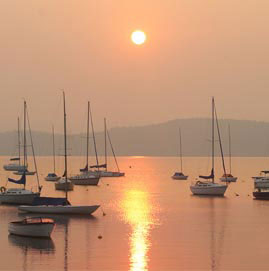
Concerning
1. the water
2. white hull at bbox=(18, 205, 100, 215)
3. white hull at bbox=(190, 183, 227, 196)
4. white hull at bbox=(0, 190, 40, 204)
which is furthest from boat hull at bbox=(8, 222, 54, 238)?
white hull at bbox=(190, 183, 227, 196)

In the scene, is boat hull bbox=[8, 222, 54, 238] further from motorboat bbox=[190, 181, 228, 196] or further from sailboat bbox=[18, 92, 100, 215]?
motorboat bbox=[190, 181, 228, 196]

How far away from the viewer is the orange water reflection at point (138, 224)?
160 ft

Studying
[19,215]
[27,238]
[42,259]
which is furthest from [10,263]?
[19,215]

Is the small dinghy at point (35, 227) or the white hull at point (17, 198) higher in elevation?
the white hull at point (17, 198)

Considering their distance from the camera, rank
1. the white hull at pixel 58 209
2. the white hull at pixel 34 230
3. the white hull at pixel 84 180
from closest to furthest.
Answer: the white hull at pixel 34 230 < the white hull at pixel 58 209 < the white hull at pixel 84 180

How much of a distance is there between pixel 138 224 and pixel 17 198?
70.0 ft

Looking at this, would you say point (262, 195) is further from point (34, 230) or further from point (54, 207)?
point (34, 230)

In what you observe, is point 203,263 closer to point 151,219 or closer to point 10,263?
point 10,263

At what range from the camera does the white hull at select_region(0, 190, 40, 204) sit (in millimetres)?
83312

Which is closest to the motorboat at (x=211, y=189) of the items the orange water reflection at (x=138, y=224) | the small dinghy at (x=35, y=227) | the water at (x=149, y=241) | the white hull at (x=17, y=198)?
the orange water reflection at (x=138, y=224)

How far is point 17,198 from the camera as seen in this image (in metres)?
84.6

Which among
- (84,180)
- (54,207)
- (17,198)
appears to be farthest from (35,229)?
(84,180)

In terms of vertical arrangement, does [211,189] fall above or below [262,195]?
above

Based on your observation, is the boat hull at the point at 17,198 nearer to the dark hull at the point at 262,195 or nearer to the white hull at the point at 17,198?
the white hull at the point at 17,198
